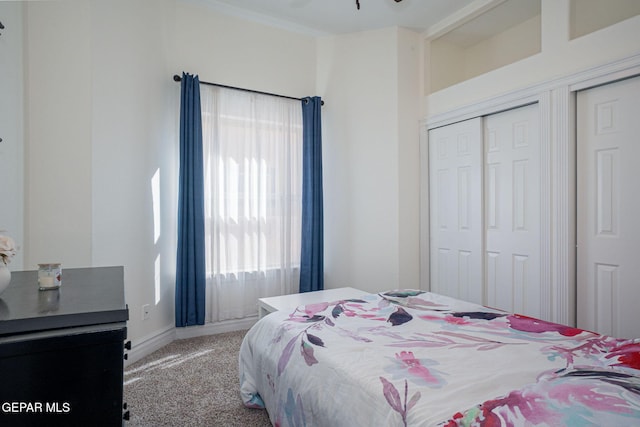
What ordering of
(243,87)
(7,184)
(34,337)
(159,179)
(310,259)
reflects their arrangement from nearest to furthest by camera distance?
(34,337) < (7,184) < (159,179) < (243,87) < (310,259)

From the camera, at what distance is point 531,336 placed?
4.53 feet

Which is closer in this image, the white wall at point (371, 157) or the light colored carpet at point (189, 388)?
the light colored carpet at point (189, 388)

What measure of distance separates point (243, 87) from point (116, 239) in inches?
71.2

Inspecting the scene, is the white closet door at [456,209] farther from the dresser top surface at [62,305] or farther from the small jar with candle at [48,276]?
the small jar with candle at [48,276]

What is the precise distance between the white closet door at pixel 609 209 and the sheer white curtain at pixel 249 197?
7.80 feet

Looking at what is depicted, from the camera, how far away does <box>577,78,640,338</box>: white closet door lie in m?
2.11

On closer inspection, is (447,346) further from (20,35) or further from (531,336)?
(20,35)

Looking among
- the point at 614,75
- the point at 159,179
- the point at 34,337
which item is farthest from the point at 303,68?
the point at 34,337

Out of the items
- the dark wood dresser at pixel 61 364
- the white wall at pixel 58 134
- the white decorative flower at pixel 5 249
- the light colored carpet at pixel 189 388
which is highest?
the white wall at pixel 58 134

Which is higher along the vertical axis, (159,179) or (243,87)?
(243,87)

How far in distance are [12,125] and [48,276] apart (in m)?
1.51

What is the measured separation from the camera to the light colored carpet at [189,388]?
5.98 feet

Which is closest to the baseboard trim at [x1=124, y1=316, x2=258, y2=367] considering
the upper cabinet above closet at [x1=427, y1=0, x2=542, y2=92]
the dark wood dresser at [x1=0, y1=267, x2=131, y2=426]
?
the dark wood dresser at [x1=0, y1=267, x2=131, y2=426]

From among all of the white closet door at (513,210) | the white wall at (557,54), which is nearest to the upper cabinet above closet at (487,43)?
the white wall at (557,54)
